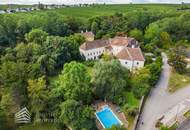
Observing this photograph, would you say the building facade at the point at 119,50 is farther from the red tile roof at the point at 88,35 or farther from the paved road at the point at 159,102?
the red tile roof at the point at 88,35

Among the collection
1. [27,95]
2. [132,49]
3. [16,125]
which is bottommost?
[16,125]

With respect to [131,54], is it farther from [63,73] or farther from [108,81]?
[63,73]

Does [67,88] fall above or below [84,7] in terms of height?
below

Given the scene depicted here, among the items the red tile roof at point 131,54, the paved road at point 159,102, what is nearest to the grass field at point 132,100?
the paved road at point 159,102

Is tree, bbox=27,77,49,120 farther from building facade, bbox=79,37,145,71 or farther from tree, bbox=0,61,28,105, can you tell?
building facade, bbox=79,37,145,71

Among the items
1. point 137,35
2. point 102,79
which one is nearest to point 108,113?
point 102,79

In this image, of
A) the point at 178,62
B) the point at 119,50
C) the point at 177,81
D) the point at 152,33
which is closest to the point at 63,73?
the point at 119,50

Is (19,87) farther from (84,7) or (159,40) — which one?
(84,7)
